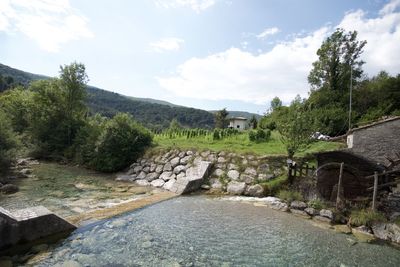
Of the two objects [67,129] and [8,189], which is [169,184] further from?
[67,129]

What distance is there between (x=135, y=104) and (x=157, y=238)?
13164 cm

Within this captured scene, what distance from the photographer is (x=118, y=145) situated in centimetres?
2103

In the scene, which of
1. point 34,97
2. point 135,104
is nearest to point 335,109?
point 34,97

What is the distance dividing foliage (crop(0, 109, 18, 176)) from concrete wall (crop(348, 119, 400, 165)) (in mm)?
22324

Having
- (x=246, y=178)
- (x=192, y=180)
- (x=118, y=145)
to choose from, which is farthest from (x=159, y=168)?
(x=246, y=178)

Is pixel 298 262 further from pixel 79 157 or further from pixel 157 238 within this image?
pixel 79 157

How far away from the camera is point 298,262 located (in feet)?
25.2

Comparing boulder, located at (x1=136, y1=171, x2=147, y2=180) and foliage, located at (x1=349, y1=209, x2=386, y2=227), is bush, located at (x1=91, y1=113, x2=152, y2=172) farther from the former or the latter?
foliage, located at (x1=349, y1=209, x2=386, y2=227)

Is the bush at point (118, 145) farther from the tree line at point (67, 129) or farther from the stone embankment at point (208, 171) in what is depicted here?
the stone embankment at point (208, 171)

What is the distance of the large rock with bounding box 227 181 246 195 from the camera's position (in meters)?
15.0

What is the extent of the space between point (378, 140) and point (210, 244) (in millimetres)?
13577

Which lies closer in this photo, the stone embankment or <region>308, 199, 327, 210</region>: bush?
<region>308, 199, 327, 210</region>: bush

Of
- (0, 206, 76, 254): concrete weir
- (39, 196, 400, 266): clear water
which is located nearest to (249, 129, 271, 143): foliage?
(39, 196, 400, 266): clear water

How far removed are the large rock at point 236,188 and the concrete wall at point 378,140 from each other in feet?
25.4
